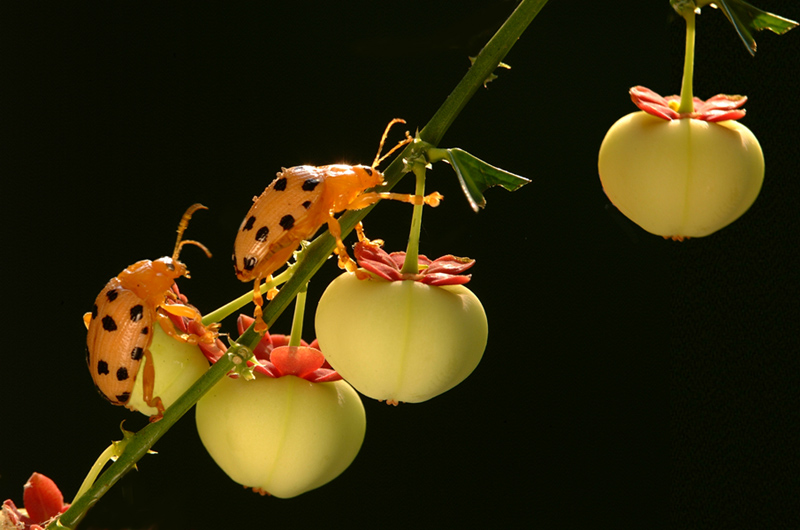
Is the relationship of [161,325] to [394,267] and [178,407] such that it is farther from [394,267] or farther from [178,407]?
[394,267]

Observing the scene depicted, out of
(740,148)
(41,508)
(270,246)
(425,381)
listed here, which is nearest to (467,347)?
(425,381)

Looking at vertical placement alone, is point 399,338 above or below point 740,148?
below

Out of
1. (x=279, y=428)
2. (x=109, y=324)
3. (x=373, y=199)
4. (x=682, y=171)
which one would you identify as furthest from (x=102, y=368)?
(x=682, y=171)

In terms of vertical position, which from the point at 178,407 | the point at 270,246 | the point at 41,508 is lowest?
the point at 41,508

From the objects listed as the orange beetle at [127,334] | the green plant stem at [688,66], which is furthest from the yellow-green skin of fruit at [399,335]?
the green plant stem at [688,66]

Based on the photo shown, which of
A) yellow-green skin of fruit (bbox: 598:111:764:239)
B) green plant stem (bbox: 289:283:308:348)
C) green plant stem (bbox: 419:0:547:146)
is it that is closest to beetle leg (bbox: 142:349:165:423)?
green plant stem (bbox: 289:283:308:348)

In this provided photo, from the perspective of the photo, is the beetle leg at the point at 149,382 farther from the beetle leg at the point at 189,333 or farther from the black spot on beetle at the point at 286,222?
the black spot on beetle at the point at 286,222
